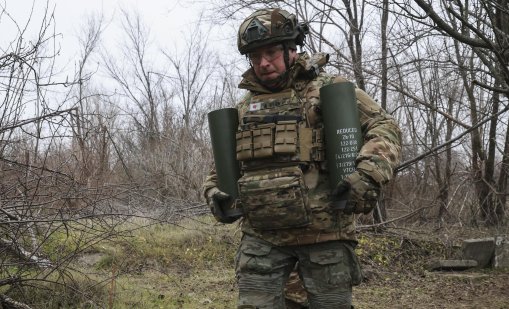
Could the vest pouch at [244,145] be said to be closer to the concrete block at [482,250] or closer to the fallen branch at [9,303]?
the fallen branch at [9,303]

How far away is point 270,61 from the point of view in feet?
8.84

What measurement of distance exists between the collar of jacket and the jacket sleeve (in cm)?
25

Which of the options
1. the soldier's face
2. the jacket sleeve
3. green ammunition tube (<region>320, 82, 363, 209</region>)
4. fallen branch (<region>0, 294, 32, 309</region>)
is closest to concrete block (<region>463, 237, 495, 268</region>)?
the jacket sleeve

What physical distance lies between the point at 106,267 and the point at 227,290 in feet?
5.32

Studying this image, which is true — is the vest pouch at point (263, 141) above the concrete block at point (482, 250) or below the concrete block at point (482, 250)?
above

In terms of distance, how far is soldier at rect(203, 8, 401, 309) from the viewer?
8.23 feet

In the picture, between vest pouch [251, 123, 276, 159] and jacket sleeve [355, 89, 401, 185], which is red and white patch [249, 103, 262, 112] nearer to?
vest pouch [251, 123, 276, 159]

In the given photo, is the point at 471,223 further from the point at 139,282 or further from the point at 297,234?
the point at 297,234

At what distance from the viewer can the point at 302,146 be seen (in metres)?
2.61

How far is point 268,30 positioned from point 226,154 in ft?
2.20

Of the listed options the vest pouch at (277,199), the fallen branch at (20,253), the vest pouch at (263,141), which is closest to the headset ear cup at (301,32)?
the vest pouch at (263,141)

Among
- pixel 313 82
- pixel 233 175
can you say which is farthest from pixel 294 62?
pixel 233 175

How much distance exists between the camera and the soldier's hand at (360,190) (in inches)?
92.0

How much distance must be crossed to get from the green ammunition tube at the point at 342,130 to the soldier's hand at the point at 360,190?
3.4 inches
